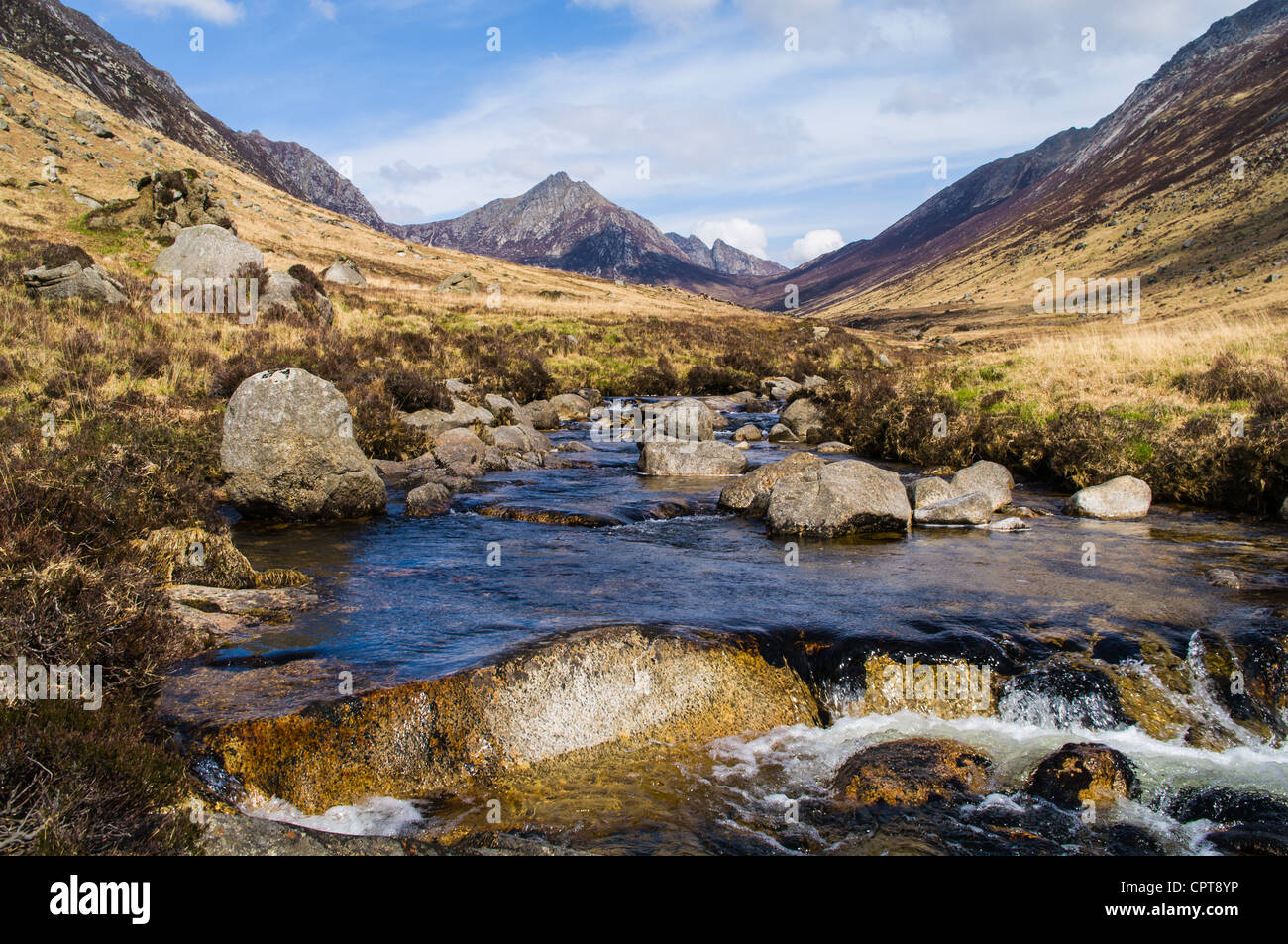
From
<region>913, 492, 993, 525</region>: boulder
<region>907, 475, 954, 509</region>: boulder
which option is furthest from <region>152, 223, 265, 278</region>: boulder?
<region>913, 492, 993, 525</region>: boulder

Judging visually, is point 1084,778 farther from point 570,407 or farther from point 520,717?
point 570,407

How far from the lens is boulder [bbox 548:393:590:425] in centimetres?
2645

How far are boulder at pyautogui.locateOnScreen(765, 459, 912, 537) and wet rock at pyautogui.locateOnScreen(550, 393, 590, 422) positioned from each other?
1491cm

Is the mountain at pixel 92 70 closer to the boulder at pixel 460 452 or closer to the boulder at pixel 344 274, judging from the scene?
the boulder at pixel 344 274

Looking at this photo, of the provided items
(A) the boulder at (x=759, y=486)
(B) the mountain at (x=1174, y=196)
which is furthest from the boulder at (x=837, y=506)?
(B) the mountain at (x=1174, y=196)

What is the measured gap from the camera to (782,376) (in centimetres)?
3762

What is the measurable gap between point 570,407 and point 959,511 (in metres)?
16.7

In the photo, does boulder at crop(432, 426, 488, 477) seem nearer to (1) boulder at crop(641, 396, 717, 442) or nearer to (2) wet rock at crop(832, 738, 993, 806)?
(1) boulder at crop(641, 396, 717, 442)

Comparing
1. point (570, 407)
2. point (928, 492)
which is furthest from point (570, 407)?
point (928, 492)

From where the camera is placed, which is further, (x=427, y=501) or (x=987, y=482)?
(x=987, y=482)

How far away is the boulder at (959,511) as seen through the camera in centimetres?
1255

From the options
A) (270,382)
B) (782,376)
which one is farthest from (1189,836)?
(782,376)

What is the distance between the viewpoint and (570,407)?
2677 cm
